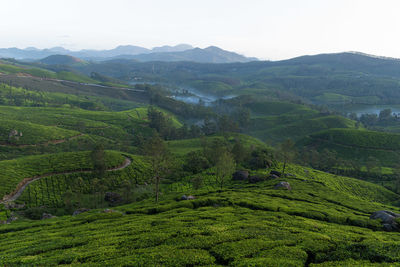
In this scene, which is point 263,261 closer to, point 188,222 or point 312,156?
point 188,222

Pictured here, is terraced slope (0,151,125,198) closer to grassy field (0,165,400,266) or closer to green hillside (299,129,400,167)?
grassy field (0,165,400,266)

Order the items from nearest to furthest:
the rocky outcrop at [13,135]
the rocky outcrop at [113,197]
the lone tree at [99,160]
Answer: the rocky outcrop at [113,197]
the lone tree at [99,160]
the rocky outcrop at [13,135]

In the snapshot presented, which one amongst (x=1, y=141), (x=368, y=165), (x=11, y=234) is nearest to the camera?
(x=11, y=234)

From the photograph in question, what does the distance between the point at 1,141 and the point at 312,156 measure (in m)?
208

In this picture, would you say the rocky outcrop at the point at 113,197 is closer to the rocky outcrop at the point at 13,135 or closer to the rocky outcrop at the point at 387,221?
the rocky outcrop at the point at 387,221

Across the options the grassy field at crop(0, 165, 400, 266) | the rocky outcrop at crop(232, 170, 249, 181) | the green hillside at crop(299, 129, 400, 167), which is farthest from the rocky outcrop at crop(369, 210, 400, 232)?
the green hillside at crop(299, 129, 400, 167)

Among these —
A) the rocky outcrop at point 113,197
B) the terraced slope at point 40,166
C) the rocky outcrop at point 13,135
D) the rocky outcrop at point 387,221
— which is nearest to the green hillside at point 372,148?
the rocky outcrop at point 387,221

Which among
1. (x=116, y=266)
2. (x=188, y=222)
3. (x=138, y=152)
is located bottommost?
(x=138, y=152)

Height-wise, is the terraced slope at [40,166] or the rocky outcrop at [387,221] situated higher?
the rocky outcrop at [387,221]

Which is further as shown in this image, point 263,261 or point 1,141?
point 1,141

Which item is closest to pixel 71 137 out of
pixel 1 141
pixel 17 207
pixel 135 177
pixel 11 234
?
pixel 1 141

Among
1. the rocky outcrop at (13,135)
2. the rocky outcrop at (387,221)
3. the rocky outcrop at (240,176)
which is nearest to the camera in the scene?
the rocky outcrop at (387,221)

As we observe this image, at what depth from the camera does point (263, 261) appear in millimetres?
22891

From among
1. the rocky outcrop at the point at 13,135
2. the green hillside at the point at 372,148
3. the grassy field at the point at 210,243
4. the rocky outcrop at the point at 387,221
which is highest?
the grassy field at the point at 210,243
